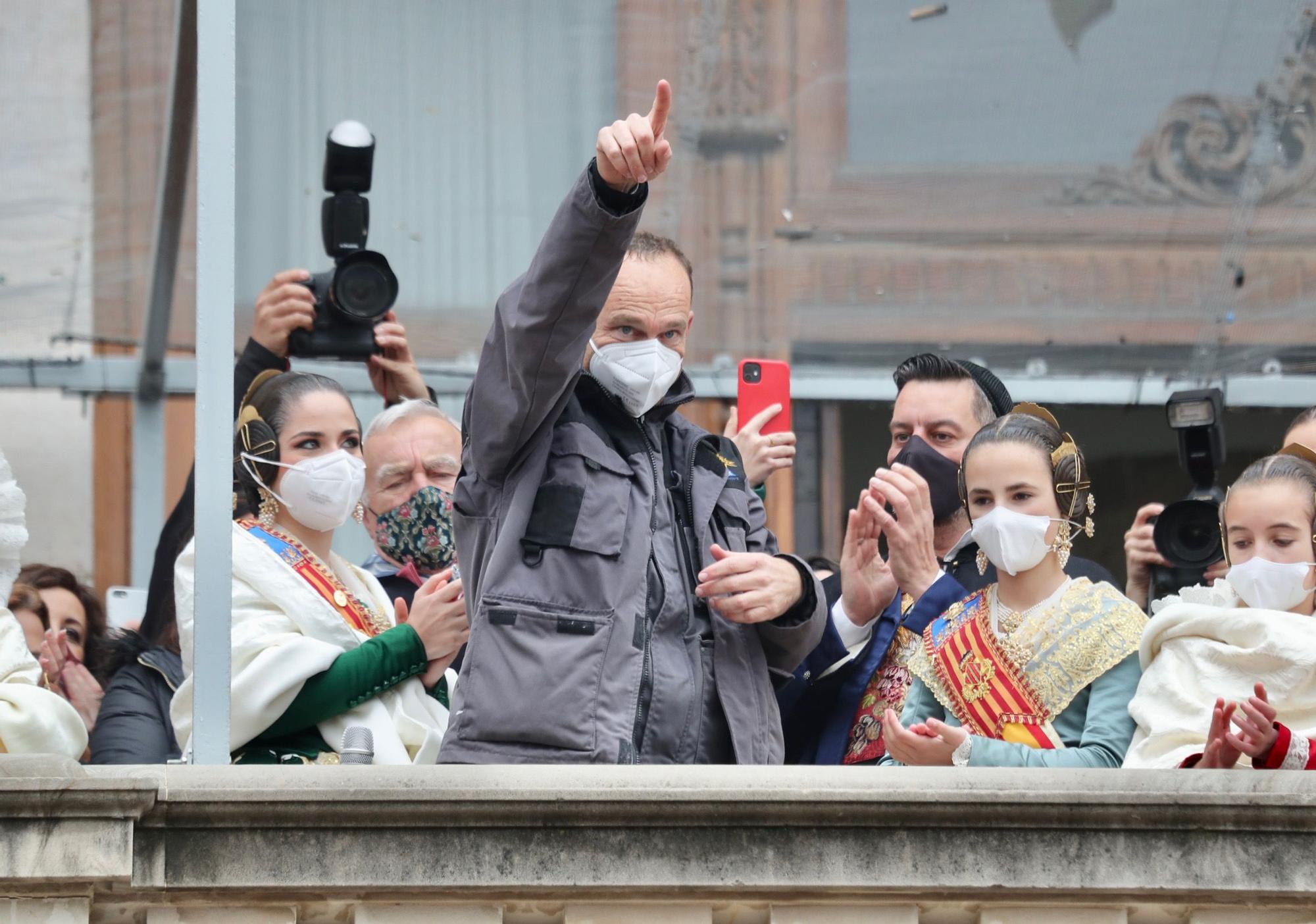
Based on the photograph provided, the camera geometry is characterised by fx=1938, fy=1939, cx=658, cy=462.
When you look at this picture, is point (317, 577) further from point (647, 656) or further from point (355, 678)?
point (647, 656)

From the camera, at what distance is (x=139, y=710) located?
4699mm

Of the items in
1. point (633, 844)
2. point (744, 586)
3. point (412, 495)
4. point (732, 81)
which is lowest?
point (633, 844)

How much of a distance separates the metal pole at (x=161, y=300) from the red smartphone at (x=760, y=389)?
Answer: 7.45 ft

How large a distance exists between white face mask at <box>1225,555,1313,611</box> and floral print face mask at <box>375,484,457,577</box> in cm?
192

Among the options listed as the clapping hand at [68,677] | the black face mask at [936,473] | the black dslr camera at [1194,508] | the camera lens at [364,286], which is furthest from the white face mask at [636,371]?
the clapping hand at [68,677]

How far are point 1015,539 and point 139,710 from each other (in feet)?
7.47

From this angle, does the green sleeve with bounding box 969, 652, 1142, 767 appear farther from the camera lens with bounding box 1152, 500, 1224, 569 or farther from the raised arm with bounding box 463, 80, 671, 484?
the camera lens with bounding box 1152, 500, 1224, 569

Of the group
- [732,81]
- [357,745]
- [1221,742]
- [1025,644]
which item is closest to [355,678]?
[357,745]

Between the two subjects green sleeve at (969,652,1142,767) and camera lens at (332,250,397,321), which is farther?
camera lens at (332,250,397,321)

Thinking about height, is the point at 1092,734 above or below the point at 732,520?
below

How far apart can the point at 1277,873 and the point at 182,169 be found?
4565mm

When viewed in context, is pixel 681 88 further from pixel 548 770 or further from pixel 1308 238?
pixel 548 770

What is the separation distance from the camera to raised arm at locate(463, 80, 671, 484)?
2.98m

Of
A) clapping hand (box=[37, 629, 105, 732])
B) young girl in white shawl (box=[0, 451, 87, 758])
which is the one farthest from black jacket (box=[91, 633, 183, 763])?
young girl in white shawl (box=[0, 451, 87, 758])
